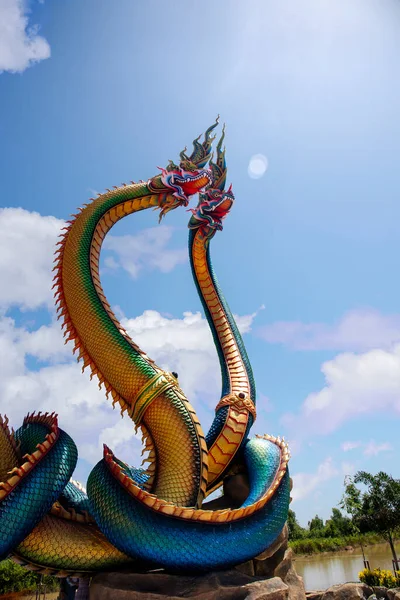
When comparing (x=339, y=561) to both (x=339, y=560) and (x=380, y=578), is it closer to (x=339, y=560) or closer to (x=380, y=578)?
(x=339, y=560)

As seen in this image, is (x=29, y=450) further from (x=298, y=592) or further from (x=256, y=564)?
(x=298, y=592)

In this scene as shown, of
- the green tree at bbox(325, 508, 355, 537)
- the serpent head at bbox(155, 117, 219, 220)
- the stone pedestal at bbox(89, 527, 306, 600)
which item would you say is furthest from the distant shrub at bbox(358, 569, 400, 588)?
the green tree at bbox(325, 508, 355, 537)

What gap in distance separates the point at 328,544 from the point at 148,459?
3181 centimetres

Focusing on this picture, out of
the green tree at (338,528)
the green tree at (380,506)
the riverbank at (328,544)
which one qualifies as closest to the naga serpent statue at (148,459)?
the green tree at (380,506)

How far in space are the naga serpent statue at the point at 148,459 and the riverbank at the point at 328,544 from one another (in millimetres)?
28015

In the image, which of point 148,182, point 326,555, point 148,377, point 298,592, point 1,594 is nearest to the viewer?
point 298,592

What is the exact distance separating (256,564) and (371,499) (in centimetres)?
1485

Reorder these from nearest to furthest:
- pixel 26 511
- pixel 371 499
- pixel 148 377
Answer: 1. pixel 26 511
2. pixel 148 377
3. pixel 371 499

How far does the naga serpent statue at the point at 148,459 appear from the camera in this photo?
201 inches

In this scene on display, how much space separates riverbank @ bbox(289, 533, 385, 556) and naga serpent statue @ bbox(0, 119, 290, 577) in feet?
91.9

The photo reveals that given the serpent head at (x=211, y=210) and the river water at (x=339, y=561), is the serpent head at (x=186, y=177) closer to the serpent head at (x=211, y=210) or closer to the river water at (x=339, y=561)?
the serpent head at (x=211, y=210)

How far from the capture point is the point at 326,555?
3169cm

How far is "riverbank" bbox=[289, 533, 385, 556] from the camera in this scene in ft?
104

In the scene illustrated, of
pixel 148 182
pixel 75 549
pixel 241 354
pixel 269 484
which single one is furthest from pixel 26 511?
pixel 148 182
